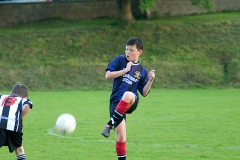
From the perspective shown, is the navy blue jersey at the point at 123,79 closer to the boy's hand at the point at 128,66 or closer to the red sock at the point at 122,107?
the boy's hand at the point at 128,66

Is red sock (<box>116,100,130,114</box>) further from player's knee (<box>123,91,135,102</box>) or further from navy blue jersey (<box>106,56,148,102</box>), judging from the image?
navy blue jersey (<box>106,56,148,102</box>)

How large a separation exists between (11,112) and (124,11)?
24.7 meters

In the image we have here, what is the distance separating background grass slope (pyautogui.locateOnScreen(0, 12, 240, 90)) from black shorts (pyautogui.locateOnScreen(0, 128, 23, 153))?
18142 millimetres

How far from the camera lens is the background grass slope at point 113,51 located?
87.1 ft

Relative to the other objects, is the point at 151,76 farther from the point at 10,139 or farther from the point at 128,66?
the point at 10,139

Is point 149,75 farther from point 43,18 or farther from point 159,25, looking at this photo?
point 43,18

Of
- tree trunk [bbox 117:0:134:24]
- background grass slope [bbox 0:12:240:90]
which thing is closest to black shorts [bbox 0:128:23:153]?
background grass slope [bbox 0:12:240:90]

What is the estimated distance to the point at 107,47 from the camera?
29.7 m

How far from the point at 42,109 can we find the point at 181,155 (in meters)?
9.10

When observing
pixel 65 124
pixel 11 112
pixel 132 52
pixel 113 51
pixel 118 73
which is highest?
pixel 132 52

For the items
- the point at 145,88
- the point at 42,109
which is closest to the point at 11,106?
the point at 145,88

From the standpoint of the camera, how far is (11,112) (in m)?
7.57

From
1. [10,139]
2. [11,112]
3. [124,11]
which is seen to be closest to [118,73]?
[11,112]

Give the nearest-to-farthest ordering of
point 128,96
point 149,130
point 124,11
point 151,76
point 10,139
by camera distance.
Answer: point 10,139, point 128,96, point 151,76, point 149,130, point 124,11
